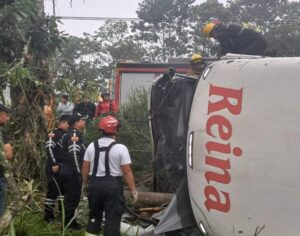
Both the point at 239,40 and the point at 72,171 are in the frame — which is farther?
the point at 72,171

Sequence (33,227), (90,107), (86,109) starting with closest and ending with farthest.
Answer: (33,227)
(86,109)
(90,107)

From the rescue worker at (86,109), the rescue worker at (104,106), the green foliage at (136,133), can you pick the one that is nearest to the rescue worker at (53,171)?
the green foliage at (136,133)

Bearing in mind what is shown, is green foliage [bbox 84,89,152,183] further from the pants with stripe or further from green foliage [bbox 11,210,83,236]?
the pants with stripe

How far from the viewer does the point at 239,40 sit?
5980mm

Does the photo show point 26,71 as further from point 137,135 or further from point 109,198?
point 137,135

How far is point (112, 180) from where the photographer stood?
509 cm

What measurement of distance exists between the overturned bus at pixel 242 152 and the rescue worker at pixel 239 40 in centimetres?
126

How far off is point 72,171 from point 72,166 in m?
0.07

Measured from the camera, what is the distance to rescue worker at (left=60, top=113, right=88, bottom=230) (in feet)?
20.3

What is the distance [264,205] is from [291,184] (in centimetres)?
28

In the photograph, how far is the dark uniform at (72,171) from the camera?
6.20 meters

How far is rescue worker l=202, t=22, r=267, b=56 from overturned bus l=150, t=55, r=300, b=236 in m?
1.26

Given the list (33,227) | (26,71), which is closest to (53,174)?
(33,227)

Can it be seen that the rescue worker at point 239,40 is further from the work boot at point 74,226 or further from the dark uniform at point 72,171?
the work boot at point 74,226
